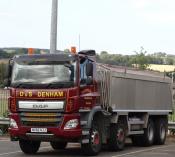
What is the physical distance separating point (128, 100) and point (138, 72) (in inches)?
Result: 67.7

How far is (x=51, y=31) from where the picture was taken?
68.0 ft

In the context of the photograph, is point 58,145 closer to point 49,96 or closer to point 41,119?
point 41,119

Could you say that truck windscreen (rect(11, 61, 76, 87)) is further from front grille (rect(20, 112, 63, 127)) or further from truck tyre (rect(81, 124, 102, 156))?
truck tyre (rect(81, 124, 102, 156))

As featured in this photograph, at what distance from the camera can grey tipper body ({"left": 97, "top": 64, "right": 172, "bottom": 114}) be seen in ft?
54.0

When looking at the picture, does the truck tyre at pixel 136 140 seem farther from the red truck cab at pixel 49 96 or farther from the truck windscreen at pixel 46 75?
the truck windscreen at pixel 46 75

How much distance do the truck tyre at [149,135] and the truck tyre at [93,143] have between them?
4305mm

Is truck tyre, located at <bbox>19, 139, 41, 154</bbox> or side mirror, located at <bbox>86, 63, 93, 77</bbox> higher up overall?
side mirror, located at <bbox>86, 63, 93, 77</bbox>

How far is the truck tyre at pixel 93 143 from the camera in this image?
15297 millimetres

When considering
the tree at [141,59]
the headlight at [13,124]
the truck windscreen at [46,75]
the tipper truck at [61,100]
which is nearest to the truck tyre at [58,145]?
the tipper truck at [61,100]

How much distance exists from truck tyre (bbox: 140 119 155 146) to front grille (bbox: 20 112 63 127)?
5804 mm

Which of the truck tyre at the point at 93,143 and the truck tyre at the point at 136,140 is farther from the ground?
the truck tyre at the point at 93,143

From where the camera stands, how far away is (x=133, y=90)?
A: 18.5 m

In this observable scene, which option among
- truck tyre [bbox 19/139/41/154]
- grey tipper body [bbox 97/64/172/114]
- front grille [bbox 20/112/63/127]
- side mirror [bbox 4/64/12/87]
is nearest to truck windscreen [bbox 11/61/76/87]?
side mirror [bbox 4/64/12/87]

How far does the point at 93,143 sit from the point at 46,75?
7.57ft
